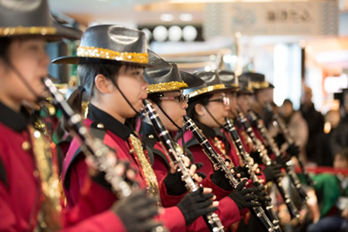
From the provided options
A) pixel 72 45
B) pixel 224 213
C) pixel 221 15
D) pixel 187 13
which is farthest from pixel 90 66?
pixel 187 13

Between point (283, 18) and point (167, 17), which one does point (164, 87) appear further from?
point (167, 17)

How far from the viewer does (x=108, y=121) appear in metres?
3.20

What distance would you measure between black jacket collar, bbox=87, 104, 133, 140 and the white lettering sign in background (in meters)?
8.96

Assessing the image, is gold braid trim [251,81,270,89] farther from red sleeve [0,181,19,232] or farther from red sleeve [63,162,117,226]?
red sleeve [0,181,19,232]

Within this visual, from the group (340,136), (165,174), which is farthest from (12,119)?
(340,136)

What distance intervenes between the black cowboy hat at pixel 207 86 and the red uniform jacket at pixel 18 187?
2911 millimetres

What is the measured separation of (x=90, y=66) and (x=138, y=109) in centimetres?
33

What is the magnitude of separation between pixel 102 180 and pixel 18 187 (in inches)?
12.2

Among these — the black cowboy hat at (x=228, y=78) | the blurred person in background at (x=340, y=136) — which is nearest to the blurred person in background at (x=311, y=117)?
the blurred person in background at (x=340, y=136)

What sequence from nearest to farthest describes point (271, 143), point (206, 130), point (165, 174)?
point (165, 174), point (206, 130), point (271, 143)

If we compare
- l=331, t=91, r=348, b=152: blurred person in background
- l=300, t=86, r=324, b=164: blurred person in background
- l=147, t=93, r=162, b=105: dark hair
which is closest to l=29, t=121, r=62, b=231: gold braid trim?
l=147, t=93, r=162, b=105: dark hair

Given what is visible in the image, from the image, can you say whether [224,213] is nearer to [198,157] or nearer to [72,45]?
[198,157]

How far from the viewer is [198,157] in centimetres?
473

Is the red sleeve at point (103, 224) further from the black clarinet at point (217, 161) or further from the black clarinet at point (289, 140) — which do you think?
the black clarinet at point (289, 140)
